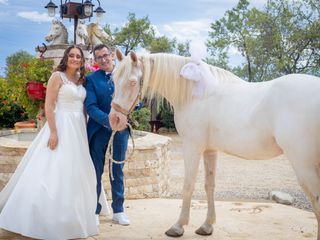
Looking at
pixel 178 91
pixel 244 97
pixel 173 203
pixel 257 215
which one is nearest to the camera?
pixel 244 97

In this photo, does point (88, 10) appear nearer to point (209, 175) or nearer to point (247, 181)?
point (247, 181)

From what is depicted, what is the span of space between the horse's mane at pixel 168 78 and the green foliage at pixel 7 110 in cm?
1017

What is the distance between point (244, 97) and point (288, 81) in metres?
0.35

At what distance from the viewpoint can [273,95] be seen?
260 centimetres

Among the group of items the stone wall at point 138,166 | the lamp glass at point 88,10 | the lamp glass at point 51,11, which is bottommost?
the stone wall at point 138,166

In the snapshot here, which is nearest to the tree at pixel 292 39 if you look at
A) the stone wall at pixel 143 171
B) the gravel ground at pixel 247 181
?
the gravel ground at pixel 247 181

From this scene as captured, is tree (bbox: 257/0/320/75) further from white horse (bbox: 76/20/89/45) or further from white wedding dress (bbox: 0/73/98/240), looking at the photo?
white wedding dress (bbox: 0/73/98/240)

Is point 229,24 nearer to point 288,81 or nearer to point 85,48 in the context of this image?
point 85,48

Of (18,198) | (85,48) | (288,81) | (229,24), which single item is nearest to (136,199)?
(18,198)

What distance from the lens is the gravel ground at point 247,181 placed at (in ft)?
19.2

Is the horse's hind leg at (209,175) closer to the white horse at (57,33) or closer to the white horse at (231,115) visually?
the white horse at (231,115)

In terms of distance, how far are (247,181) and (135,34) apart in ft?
45.8

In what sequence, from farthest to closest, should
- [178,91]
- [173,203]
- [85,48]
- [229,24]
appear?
[229,24] → [85,48] → [173,203] → [178,91]

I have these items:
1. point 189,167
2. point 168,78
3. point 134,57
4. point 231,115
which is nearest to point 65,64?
point 134,57
